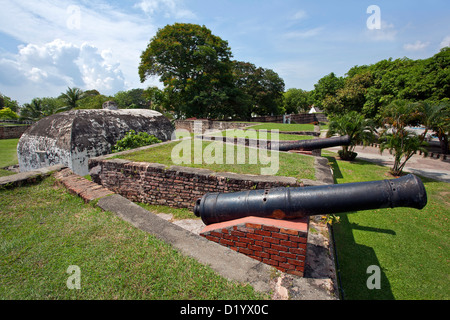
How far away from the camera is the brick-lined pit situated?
224 centimetres

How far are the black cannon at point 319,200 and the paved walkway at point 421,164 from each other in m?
8.58

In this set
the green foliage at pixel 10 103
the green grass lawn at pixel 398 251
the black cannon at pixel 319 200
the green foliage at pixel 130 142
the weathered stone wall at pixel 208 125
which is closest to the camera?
the black cannon at pixel 319 200

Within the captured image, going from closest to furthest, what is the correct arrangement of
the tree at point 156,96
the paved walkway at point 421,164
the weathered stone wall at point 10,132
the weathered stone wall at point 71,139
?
the weathered stone wall at point 71,139
the paved walkway at point 421,164
the weathered stone wall at point 10,132
the tree at point 156,96

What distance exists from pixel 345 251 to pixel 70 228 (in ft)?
14.3

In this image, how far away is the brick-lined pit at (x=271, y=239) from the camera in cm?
224

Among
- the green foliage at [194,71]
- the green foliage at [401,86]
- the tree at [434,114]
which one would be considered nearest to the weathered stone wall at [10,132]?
the green foliage at [194,71]

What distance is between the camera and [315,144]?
6.78m

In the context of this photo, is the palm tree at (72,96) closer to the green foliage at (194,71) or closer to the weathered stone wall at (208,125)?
the green foliage at (194,71)

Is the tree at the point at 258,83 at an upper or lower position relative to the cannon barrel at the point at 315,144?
upper

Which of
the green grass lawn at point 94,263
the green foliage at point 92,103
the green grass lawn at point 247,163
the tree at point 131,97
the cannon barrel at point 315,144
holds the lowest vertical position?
the green grass lawn at point 94,263

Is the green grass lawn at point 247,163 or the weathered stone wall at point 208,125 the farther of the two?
the weathered stone wall at point 208,125

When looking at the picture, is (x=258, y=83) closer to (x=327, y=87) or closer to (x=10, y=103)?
(x=327, y=87)

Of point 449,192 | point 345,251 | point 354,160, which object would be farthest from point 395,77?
point 345,251
